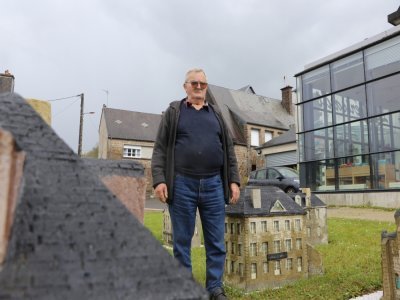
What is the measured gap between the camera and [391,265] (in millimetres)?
2967

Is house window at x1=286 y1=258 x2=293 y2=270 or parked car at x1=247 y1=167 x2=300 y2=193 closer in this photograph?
house window at x1=286 y1=258 x2=293 y2=270

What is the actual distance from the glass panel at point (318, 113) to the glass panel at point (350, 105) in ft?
1.22

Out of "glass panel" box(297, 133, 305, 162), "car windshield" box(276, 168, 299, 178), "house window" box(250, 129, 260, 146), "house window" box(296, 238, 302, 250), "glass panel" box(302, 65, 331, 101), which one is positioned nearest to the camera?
"house window" box(296, 238, 302, 250)

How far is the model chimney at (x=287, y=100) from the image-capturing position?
106 feet

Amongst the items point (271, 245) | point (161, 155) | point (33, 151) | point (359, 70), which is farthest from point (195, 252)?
point (359, 70)

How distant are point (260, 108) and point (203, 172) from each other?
2880cm

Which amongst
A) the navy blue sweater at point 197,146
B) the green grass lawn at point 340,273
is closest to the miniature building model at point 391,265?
the green grass lawn at point 340,273

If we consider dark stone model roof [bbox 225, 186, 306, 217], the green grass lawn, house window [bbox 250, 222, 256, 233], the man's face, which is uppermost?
the man's face

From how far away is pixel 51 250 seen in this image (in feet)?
2.20

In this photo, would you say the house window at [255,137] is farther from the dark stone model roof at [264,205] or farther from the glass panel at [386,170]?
the dark stone model roof at [264,205]

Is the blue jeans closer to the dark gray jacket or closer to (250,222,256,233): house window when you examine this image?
the dark gray jacket

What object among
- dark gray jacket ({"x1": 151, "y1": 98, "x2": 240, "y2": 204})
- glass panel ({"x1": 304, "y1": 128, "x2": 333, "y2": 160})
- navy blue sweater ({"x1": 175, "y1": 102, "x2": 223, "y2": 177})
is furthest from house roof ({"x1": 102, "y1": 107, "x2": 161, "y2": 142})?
navy blue sweater ({"x1": 175, "y1": 102, "x2": 223, "y2": 177})

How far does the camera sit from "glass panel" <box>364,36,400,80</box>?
13.5 metres

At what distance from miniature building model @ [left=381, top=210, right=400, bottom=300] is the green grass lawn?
73 cm
